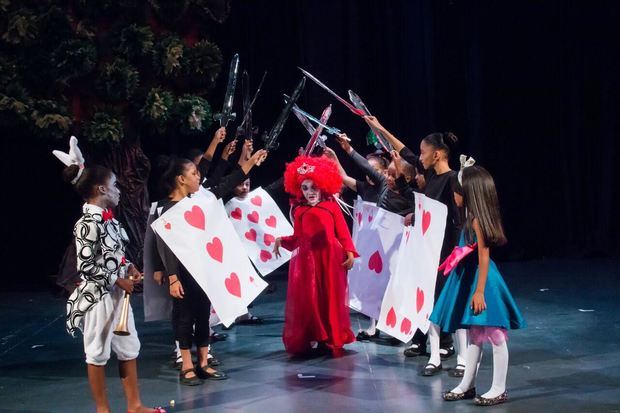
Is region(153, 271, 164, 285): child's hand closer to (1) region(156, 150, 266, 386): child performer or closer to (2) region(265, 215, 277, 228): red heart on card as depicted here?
(1) region(156, 150, 266, 386): child performer

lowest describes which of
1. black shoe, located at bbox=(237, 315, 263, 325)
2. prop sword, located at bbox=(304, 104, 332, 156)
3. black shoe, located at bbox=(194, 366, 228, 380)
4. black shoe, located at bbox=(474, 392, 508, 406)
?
black shoe, located at bbox=(474, 392, 508, 406)

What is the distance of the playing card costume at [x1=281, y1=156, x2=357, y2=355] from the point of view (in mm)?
5906

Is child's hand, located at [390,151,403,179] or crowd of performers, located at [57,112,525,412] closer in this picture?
crowd of performers, located at [57,112,525,412]

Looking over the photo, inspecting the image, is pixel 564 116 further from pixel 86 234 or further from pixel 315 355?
pixel 86 234

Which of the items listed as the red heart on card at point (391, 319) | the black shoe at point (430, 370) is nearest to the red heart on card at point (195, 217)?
the red heart on card at point (391, 319)

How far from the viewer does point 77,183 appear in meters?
4.43

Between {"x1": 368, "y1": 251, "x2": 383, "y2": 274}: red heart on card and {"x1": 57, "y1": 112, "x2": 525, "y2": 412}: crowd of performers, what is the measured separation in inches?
13.9

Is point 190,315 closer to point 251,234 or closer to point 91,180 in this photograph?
point 91,180

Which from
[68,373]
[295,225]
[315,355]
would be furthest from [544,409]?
[68,373]

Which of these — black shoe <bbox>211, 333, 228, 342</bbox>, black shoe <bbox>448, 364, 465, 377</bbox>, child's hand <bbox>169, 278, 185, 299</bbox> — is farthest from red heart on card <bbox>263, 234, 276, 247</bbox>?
black shoe <bbox>448, 364, 465, 377</bbox>

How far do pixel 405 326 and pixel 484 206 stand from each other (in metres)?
1.39

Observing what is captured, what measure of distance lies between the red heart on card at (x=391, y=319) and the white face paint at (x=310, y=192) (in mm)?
878

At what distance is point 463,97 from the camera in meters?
9.48

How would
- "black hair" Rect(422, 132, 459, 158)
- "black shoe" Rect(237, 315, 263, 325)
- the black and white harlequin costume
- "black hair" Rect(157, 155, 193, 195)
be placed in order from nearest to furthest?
1. the black and white harlequin costume
2. "black hair" Rect(157, 155, 193, 195)
3. "black hair" Rect(422, 132, 459, 158)
4. "black shoe" Rect(237, 315, 263, 325)
